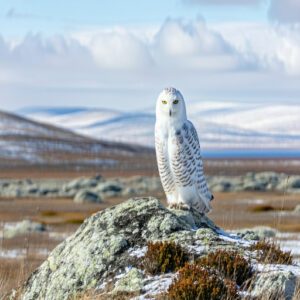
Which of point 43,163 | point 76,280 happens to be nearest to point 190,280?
point 76,280

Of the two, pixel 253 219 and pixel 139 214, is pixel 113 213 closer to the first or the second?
pixel 139 214

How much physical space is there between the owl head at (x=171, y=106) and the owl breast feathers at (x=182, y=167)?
0.70 feet

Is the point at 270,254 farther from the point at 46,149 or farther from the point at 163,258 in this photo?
the point at 46,149

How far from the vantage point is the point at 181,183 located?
39.2ft

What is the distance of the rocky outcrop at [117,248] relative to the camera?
31.3 ft

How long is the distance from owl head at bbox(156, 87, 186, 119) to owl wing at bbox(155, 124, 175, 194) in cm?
37

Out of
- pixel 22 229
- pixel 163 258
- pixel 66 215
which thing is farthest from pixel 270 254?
pixel 66 215

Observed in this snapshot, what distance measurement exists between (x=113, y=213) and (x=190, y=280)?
1999 mm

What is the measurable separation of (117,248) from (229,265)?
1235 mm

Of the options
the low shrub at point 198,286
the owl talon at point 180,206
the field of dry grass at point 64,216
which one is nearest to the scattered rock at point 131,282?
the low shrub at point 198,286

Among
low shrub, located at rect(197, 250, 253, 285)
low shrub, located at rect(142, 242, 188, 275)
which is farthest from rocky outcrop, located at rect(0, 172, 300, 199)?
low shrub, located at rect(197, 250, 253, 285)

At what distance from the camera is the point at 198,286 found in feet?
27.9

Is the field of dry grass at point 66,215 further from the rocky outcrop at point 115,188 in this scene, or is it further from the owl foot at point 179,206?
the owl foot at point 179,206

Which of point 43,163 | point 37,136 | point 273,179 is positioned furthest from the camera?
point 37,136
